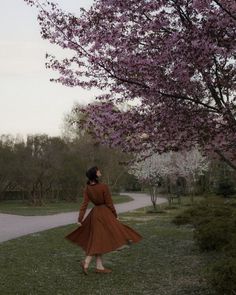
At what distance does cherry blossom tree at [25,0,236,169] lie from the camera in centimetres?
637

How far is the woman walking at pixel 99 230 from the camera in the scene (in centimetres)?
873

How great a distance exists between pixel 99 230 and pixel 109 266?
120cm

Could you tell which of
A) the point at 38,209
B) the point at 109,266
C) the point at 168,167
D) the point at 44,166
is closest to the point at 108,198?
the point at 109,266

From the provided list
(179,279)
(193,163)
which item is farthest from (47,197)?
(179,279)

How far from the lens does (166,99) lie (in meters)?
6.91

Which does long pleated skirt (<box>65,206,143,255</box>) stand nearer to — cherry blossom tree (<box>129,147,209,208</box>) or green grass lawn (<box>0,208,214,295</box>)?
green grass lawn (<box>0,208,214,295</box>)

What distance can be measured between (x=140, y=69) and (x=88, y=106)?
149 cm

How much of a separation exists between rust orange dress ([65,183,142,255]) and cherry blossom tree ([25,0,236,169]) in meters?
1.52

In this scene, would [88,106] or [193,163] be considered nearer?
[88,106]

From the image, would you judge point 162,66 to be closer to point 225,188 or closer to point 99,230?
point 99,230

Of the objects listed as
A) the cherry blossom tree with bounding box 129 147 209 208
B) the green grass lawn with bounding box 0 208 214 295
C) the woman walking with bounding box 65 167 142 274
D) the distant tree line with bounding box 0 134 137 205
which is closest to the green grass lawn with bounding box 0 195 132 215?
the distant tree line with bounding box 0 134 137 205

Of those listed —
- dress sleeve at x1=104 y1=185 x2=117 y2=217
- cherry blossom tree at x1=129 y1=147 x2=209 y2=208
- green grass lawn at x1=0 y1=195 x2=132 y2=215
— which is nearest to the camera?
dress sleeve at x1=104 y1=185 x2=117 y2=217

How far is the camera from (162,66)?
22.0 feet

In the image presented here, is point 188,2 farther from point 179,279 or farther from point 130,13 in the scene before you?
point 179,279
